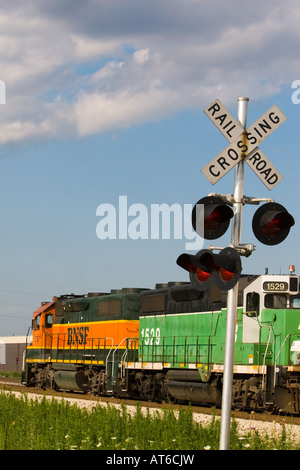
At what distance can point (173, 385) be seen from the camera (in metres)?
26.4

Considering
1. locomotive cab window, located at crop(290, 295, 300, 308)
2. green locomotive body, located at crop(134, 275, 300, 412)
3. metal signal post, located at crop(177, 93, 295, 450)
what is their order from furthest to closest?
locomotive cab window, located at crop(290, 295, 300, 308)
green locomotive body, located at crop(134, 275, 300, 412)
metal signal post, located at crop(177, 93, 295, 450)

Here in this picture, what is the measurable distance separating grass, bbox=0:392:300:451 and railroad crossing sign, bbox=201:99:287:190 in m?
4.14

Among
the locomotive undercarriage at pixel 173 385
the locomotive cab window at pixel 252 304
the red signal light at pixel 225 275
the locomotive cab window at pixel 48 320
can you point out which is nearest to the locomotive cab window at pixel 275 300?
the locomotive cab window at pixel 252 304

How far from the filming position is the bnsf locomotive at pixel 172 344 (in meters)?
21.7

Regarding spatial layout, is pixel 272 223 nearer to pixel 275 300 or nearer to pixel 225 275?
pixel 225 275

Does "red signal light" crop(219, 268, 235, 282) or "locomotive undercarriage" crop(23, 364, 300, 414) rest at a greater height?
"red signal light" crop(219, 268, 235, 282)

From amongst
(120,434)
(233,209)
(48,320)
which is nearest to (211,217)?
(233,209)

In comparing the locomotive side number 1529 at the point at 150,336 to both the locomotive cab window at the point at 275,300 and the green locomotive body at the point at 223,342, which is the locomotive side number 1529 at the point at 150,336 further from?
the locomotive cab window at the point at 275,300

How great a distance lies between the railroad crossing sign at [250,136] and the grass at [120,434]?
13.6 ft

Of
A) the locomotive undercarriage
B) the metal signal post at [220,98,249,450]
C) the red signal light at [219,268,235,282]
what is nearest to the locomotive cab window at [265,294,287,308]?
the locomotive undercarriage

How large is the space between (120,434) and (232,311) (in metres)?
4.68

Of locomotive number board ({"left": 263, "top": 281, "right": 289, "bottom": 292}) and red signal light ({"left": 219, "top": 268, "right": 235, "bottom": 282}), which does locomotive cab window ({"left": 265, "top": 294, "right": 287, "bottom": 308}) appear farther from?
red signal light ({"left": 219, "top": 268, "right": 235, "bottom": 282})

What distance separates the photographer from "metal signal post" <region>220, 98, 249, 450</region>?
31.2ft
